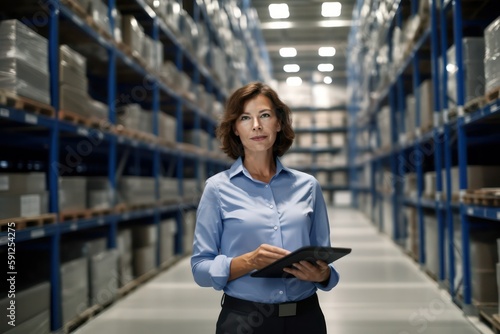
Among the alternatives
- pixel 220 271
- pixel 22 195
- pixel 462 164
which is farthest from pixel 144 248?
pixel 220 271

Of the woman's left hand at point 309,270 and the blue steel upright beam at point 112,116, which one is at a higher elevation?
the blue steel upright beam at point 112,116

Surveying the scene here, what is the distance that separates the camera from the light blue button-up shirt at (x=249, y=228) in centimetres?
182

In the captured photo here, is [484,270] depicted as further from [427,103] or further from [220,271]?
[220,271]

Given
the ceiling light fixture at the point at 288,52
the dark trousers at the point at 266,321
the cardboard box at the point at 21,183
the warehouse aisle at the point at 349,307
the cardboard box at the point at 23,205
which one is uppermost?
the ceiling light fixture at the point at 288,52

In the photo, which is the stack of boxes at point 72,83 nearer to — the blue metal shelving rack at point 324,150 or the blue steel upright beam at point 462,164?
the blue steel upright beam at point 462,164

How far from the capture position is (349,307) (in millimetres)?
4797

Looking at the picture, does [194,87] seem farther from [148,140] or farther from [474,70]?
[474,70]

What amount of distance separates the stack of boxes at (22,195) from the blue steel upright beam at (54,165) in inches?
4.4

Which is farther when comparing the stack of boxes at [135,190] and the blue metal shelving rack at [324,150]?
the blue metal shelving rack at [324,150]

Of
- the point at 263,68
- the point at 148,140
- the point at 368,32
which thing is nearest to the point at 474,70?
the point at 148,140

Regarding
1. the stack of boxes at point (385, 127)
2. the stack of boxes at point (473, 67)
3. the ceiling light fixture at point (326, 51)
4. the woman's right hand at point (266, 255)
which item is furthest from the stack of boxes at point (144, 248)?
the ceiling light fixture at point (326, 51)

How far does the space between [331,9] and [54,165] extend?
14.3 m

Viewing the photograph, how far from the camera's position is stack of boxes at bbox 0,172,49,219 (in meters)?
3.44

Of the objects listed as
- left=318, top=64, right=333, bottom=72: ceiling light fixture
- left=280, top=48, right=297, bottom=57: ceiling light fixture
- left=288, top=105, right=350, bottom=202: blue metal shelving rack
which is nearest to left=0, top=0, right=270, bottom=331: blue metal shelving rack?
left=288, top=105, right=350, bottom=202: blue metal shelving rack
